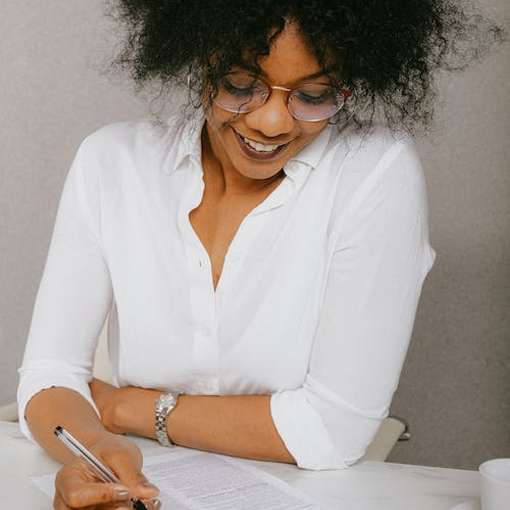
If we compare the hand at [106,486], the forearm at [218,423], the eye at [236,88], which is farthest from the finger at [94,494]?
the eye at [236,88]

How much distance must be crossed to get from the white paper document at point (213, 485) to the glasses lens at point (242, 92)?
534 millimetres

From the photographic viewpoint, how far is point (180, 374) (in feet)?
5.03

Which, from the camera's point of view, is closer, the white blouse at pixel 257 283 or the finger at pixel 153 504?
the finger at pixel 153 504

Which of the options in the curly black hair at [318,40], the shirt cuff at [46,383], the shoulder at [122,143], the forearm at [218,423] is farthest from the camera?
the shoulder at [122,143]

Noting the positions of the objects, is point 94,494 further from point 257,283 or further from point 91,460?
point 257,283

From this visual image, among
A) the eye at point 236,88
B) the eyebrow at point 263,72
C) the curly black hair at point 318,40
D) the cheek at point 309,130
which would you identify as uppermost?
the curly black hair at point 318,40

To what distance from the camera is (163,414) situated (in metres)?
1.42

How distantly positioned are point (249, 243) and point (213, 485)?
426 millimetres

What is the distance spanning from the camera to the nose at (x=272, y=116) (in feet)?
4.31

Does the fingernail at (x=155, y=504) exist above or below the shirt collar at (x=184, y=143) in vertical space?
below

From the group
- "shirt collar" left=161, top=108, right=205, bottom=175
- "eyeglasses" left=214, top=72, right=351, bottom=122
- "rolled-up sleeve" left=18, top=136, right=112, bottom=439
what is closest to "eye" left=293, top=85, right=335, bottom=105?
"eyeglasses" left=214, top=72, right=351, bottom=122

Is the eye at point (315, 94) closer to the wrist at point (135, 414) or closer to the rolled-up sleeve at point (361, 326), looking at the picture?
the rolled-up sleeve at point (361, 326)

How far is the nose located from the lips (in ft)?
0.21

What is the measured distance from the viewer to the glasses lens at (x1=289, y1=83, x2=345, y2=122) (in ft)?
4.36
